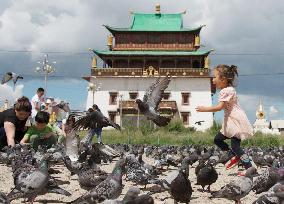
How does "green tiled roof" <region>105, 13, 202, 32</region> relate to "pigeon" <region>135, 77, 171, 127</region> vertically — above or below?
above

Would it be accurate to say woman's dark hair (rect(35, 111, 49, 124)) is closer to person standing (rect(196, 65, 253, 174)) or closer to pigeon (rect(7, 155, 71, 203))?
pigeon (rect(7, 155, 71, 203))

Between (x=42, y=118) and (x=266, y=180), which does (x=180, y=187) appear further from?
(x=42, y=118)

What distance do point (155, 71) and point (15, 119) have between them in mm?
42893

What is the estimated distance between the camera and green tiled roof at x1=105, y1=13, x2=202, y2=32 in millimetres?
52281

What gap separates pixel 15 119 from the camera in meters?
8.12

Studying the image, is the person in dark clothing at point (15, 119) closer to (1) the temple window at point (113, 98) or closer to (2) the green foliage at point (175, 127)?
(2) the green foliage at point (175, 127)

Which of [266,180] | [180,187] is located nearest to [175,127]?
[266,180]

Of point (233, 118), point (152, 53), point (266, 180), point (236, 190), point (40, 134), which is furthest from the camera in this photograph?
point (152, 53)

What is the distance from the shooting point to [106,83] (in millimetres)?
51938

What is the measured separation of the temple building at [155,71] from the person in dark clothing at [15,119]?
41.4 m

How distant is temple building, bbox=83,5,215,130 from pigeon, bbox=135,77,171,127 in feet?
130

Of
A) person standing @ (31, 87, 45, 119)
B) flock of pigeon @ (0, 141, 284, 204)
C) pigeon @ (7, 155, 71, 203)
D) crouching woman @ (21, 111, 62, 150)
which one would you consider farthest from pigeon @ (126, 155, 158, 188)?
person standing @ (31, 87, 45, 119)

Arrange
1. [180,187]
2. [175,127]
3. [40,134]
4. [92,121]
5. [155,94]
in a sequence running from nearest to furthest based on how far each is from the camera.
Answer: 1. [180,187]
2. [40,134]
3. [92,121]
4. [155,94]
5. [175,127]

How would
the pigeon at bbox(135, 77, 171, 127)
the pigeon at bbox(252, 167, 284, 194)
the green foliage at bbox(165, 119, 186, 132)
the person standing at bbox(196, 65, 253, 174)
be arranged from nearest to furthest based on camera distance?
the pigeon at bbox(252, 167, 284, 194) → the person standing at bbox(196, 65, 253, 174) → the pigeon at bbox(135, 77, 171, 127) → the green foliage at bbox(165, 119, 186, 132)
